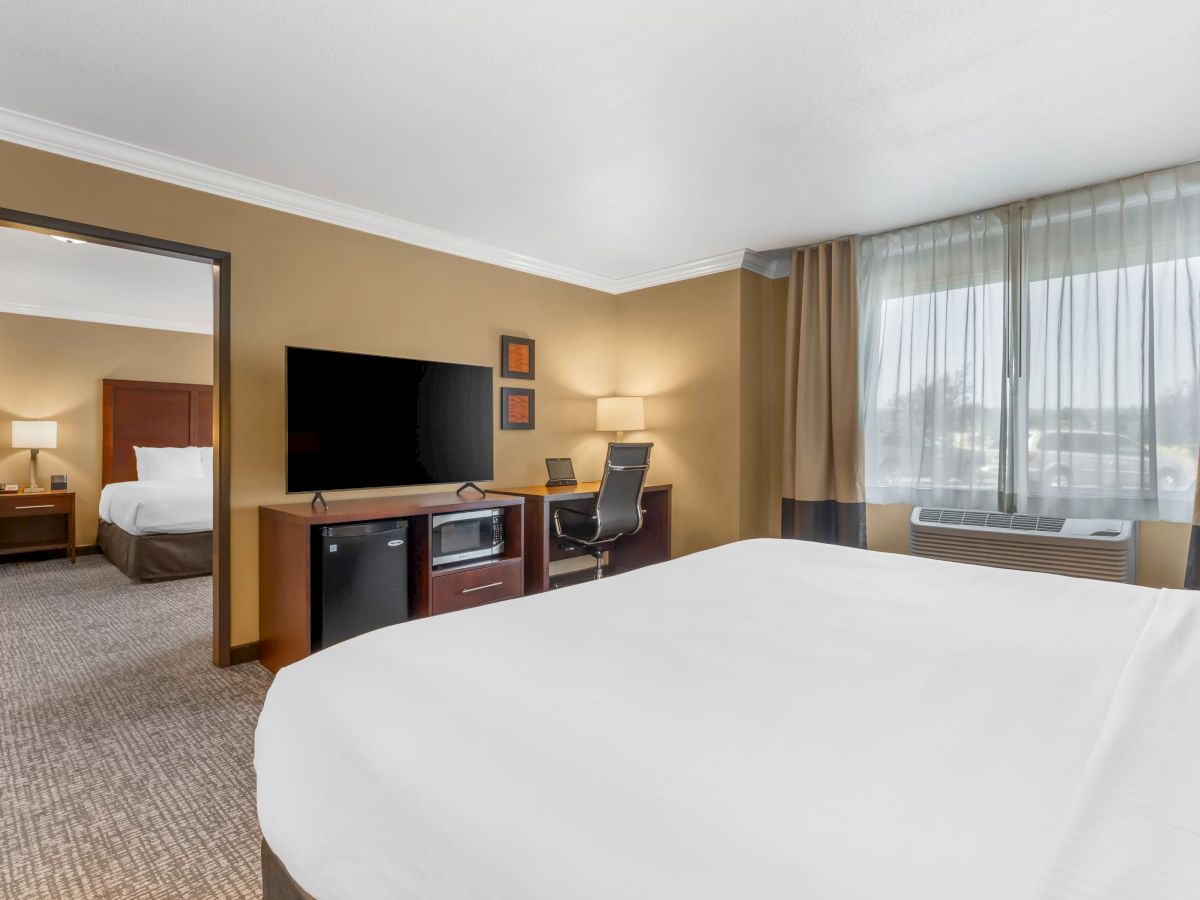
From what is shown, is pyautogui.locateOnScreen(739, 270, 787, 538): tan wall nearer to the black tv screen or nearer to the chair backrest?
the chair backrest

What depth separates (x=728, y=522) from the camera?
4465 millimetres

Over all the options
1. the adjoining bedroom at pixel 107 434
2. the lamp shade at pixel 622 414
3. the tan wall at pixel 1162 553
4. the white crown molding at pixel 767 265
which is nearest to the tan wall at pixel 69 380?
the adjoining bedroom at pixel 107 434

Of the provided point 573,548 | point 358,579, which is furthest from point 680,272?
point 358,579

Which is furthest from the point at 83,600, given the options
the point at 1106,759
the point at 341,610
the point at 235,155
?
the point at 1106,759

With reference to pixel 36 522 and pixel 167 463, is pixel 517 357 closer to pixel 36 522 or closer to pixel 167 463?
pixel 167 463

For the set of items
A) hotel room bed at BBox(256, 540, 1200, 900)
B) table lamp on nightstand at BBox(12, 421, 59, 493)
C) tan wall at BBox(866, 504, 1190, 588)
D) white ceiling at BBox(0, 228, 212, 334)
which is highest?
white ceiling at BBox(0, 228, 212, 334)

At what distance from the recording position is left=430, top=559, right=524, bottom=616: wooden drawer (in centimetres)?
338

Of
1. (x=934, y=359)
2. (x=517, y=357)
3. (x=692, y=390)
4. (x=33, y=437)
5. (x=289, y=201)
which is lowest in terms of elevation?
(x=33, y=437)

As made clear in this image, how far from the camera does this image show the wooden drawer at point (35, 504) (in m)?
5.41

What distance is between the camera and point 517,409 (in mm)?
4527

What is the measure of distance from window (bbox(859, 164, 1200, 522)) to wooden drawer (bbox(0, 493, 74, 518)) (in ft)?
22.5

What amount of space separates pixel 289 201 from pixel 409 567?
2.09 m

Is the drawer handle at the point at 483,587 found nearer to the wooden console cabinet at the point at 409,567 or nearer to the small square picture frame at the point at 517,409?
the wooden console cabinet at the point at 409,567

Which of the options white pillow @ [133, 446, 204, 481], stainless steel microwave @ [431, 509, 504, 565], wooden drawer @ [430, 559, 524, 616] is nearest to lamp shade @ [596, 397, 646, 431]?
stainless steel microwave @ [431, 509, 504, 565]
